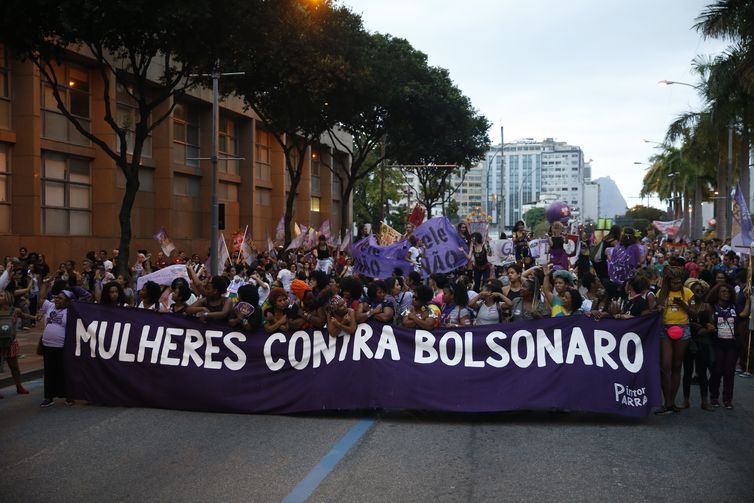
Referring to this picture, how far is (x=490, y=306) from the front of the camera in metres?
10.2

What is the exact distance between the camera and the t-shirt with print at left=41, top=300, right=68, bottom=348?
33.3 feet

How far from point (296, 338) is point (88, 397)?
2.53 m

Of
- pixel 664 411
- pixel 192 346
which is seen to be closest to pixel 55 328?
pixel 192 346

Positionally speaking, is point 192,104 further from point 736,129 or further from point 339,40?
point 736,129

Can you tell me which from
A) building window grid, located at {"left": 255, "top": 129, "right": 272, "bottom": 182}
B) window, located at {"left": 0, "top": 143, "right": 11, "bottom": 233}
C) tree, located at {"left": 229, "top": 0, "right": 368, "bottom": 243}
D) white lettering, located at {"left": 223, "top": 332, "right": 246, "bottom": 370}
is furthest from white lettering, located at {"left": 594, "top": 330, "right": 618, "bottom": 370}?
building window grid, located at {"left": 255, "top": 129, "right": 272, "bottom": 182}

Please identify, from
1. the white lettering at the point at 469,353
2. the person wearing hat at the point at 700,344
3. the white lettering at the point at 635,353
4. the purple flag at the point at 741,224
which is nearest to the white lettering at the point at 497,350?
the white lettering at the point at 469,353

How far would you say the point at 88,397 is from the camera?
1003 centimetres

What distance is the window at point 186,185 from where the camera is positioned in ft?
120

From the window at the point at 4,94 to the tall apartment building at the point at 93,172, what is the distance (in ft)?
0.10

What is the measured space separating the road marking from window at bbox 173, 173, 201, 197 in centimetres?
2891

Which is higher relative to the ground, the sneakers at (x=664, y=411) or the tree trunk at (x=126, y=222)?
the tree trunk at (x=126, y=222)

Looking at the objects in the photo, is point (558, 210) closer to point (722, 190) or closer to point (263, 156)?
point (263, 156)

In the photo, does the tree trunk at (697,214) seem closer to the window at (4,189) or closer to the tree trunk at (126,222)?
the window at (4,189)

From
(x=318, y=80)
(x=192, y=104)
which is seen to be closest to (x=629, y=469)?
(x=318, y=80)
